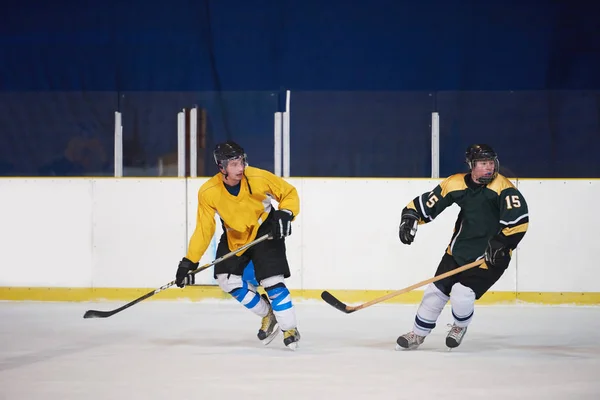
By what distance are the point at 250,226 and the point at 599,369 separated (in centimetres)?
166

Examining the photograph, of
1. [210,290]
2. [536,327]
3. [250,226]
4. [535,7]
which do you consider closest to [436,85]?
[535,7]

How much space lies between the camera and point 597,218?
6363mm

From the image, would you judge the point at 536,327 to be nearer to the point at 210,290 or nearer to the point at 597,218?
the point at 597,218

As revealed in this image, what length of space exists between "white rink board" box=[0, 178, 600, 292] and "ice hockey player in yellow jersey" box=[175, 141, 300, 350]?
1.80m

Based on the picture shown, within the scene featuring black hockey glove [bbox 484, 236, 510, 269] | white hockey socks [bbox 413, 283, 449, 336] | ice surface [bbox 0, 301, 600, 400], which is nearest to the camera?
ice surface [bbox 0, 301, 600, 400]

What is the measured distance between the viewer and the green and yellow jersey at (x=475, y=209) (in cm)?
435

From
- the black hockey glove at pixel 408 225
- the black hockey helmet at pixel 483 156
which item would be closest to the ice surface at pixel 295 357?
the black hockey glove at pixel 408 225

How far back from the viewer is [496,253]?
4.28m

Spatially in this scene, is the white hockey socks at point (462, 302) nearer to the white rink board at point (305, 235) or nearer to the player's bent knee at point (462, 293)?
the player's bent knee at point (462, 293)

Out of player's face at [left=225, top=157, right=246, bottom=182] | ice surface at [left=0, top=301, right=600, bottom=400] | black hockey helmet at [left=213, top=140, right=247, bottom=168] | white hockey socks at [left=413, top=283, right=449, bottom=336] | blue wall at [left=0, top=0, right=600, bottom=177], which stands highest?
blue wall at [left=0, top=0, right=600, bottom=177]

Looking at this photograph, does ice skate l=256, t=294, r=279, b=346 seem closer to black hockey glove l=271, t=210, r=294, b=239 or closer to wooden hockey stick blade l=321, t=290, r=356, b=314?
wooden hockey stick blade l=321, t=290, r=356, b=314

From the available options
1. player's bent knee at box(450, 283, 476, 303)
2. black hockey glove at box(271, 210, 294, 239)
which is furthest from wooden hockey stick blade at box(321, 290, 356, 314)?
player's bent knee at box(450, 283, 476, 303)

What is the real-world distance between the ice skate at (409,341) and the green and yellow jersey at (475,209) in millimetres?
390

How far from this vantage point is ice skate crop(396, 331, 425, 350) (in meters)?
4.48
